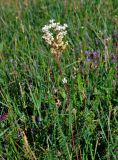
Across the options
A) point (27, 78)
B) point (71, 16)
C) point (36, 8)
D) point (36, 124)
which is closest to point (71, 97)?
point (36, 124)

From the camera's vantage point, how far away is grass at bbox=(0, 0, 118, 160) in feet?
5.99

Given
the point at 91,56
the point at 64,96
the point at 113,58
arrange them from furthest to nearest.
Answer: the point at 91,56 → the point at 113,58 → the point at 64,96

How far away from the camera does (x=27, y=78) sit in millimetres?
2467

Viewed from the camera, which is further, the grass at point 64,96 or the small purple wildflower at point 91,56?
the small purple wildflower at point 91,56

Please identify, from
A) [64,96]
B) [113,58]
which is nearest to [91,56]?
[113,58]

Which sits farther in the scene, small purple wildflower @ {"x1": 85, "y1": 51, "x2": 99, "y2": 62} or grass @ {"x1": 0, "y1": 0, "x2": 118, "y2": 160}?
small purple wildflower @ {"x1": 85, "y1": 51, "x2": 99, "y2": 62}

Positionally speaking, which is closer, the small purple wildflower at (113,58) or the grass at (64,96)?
the grass at (64,96)

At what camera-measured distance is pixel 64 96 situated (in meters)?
2.15

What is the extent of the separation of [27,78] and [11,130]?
530mm

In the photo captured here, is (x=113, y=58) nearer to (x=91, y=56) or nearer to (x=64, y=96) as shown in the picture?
(x=91, y=56)

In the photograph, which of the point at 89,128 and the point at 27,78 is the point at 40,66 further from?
the point at 89,128

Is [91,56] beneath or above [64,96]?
above

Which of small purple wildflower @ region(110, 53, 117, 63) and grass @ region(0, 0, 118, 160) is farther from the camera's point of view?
small purple wildflower @ region(110, 53, 117, 63)

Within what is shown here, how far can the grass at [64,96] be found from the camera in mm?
1825
